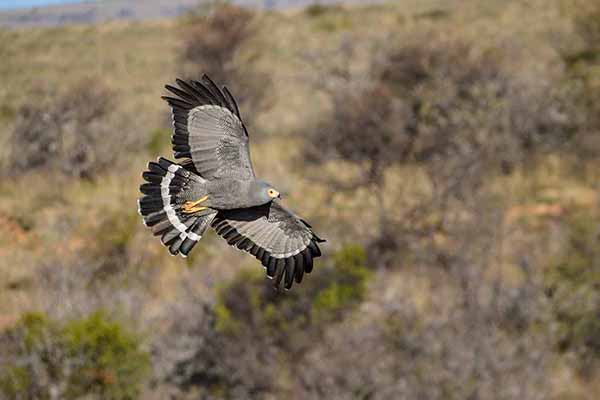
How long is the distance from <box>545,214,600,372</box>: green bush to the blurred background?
0.05m

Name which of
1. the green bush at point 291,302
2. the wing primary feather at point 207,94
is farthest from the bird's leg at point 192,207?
the green bush at point 291,302

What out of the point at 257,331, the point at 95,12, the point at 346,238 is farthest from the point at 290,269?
the point at 95,12

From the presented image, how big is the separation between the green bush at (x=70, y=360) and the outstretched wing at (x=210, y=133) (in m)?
6.68

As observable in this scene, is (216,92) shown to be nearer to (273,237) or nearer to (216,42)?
(273,237)

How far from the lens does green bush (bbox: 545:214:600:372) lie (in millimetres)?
14609

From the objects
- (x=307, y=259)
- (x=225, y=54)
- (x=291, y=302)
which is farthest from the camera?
(x=225, y=54)

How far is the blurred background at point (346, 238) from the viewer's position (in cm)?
1249

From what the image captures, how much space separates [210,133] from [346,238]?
11.7 meters

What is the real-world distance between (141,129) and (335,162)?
20.7ft

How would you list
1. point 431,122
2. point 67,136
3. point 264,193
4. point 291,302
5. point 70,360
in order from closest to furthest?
point 264,193 → point 70,360 → point 291,302 → point 67,136 → point 431,122

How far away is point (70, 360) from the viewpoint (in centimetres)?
1141


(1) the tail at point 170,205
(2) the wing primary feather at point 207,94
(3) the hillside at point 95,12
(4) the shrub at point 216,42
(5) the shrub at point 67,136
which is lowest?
(5) the shrub at point 67,136

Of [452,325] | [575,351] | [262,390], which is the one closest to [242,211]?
[262,390]

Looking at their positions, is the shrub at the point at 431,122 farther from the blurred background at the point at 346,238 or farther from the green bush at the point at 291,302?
the green bush at the point at 291,302
